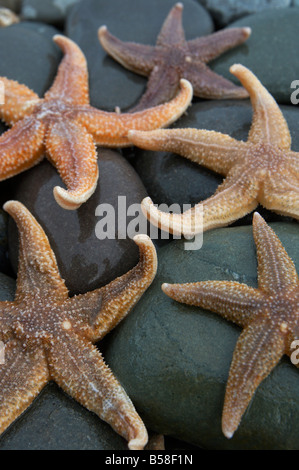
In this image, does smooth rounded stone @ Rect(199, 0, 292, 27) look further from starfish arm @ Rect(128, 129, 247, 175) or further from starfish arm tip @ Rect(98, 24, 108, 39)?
starfish arm @ Rect(128, 129, 247, 175)

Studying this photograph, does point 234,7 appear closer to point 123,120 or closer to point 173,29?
point 173,29

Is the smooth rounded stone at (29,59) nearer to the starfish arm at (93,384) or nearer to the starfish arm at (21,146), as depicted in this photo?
the starfish arm at (21,146)

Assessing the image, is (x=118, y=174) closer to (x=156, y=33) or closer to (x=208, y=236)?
(x=208, y=236)

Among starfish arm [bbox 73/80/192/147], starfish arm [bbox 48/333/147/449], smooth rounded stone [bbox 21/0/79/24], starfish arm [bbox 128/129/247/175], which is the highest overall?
smooth rounded stone [bbox 21/0/79/24]

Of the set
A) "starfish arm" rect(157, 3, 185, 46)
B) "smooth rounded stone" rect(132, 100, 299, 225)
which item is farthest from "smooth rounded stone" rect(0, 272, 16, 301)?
"starfish arm" rect(157, 3, 185, 46)

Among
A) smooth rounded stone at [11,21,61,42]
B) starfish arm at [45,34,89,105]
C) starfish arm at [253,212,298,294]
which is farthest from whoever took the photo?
smooth rounded stone at [11,21,61,42]
